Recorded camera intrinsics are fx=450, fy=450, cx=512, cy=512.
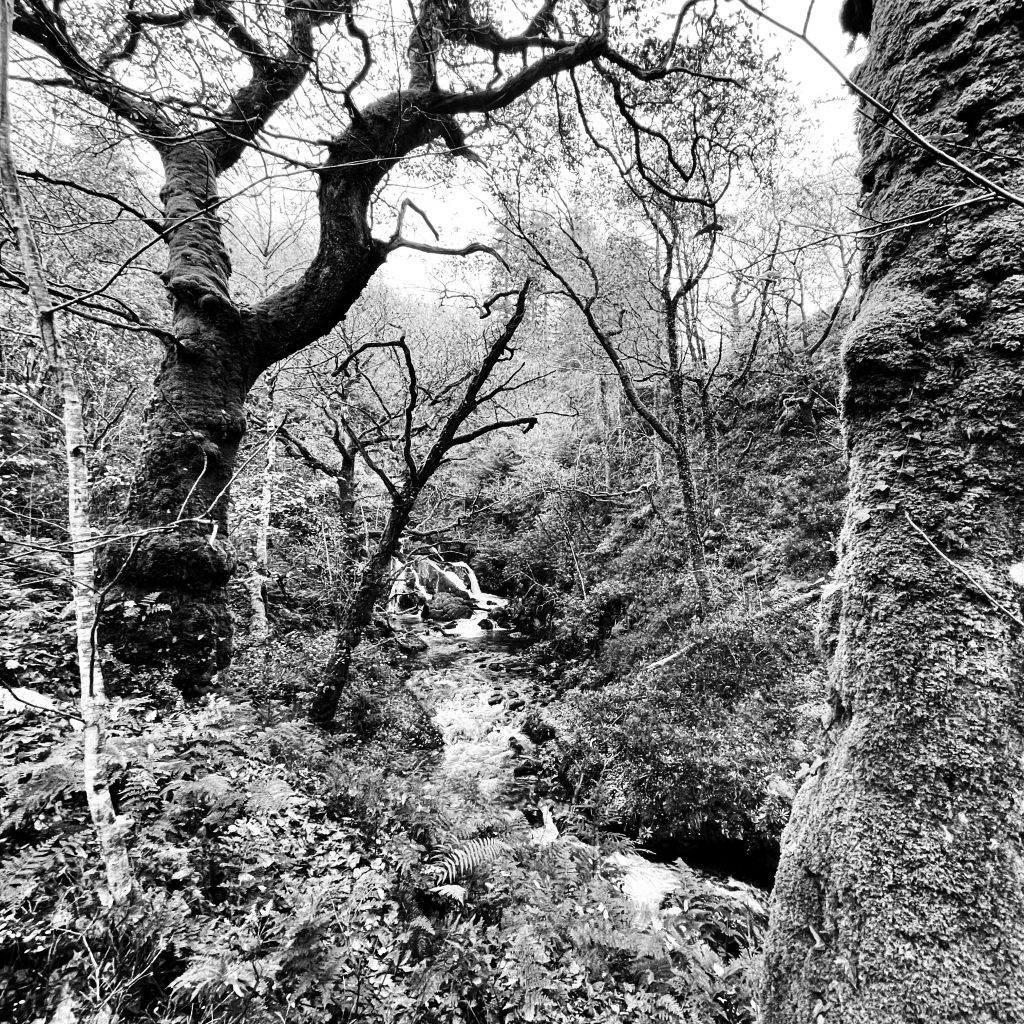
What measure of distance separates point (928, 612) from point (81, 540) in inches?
136

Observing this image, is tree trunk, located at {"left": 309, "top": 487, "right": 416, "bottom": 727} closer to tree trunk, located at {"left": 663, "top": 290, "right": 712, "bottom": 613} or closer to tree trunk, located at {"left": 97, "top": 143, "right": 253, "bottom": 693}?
tree trunk, located at {"left": 97, "top": 143, "right": 253, "bottom": 693}

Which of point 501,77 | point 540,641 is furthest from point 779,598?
point 501,77

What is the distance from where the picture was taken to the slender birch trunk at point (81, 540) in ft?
6.33

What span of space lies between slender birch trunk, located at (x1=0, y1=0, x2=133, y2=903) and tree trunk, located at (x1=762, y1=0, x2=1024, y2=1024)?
9.50 ft

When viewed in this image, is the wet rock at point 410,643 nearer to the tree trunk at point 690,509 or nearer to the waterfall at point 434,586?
the waterfall at point 434,586

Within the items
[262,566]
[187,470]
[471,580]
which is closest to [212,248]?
[187,470]

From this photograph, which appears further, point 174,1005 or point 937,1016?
point 174,1005

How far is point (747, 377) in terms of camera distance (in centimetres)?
1399

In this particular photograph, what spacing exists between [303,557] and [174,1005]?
29.8 ft

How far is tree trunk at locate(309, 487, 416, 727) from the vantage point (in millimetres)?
6078

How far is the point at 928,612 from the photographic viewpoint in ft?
4.74

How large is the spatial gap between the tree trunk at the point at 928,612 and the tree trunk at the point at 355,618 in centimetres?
550

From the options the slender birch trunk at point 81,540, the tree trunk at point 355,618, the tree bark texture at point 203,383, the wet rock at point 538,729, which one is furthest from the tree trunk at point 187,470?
the wet rock at point 538,729

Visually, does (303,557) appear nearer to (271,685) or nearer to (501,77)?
(271,685)
